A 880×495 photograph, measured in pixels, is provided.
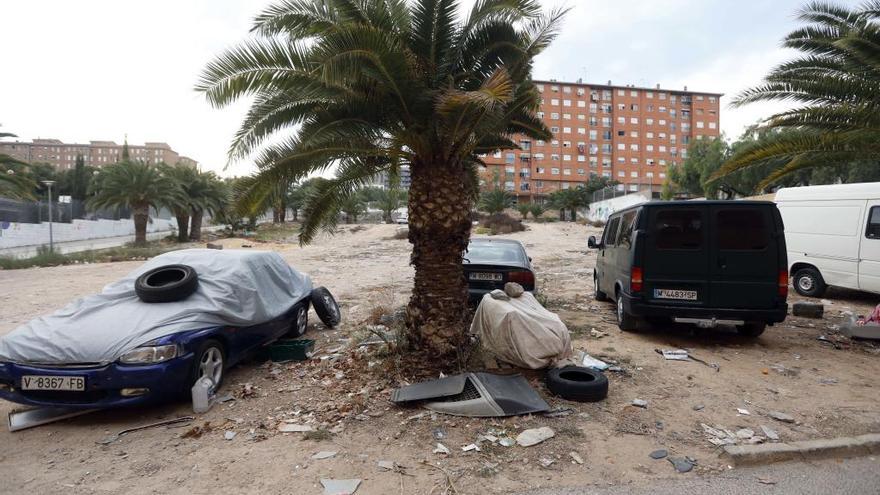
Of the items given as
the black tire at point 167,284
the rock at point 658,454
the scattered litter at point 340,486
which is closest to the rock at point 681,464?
the rock at point 658,454

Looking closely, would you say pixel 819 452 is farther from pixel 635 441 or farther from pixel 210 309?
pixel 210 309

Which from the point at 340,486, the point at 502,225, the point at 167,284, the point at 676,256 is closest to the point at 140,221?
the point at 502,225

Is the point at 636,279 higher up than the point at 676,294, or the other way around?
the point at 636,279

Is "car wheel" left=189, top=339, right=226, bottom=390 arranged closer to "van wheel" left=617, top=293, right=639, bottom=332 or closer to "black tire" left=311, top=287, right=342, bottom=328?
"black tire" left=311, top=287, right=342, bottom=328

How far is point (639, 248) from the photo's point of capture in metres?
6.61

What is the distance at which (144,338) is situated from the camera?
13.9 feet

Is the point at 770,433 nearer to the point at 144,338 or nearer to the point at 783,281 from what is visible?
the point at 783,281

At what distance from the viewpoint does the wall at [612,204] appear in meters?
45.5

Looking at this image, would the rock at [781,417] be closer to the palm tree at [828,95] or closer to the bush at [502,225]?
the palm tree at [828,95]

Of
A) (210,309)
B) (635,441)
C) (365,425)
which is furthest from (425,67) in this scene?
(635,441)

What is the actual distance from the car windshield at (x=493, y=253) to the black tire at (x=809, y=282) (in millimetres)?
6953

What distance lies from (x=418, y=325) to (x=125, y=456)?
284cm

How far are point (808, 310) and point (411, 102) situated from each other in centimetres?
832

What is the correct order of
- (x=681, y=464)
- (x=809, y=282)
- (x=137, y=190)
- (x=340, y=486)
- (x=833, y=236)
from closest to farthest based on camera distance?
(x=340, y=486) → (x=681, y=464) → (x=833, y=236) → (x=809, y=282) → (x=137, y=190)
